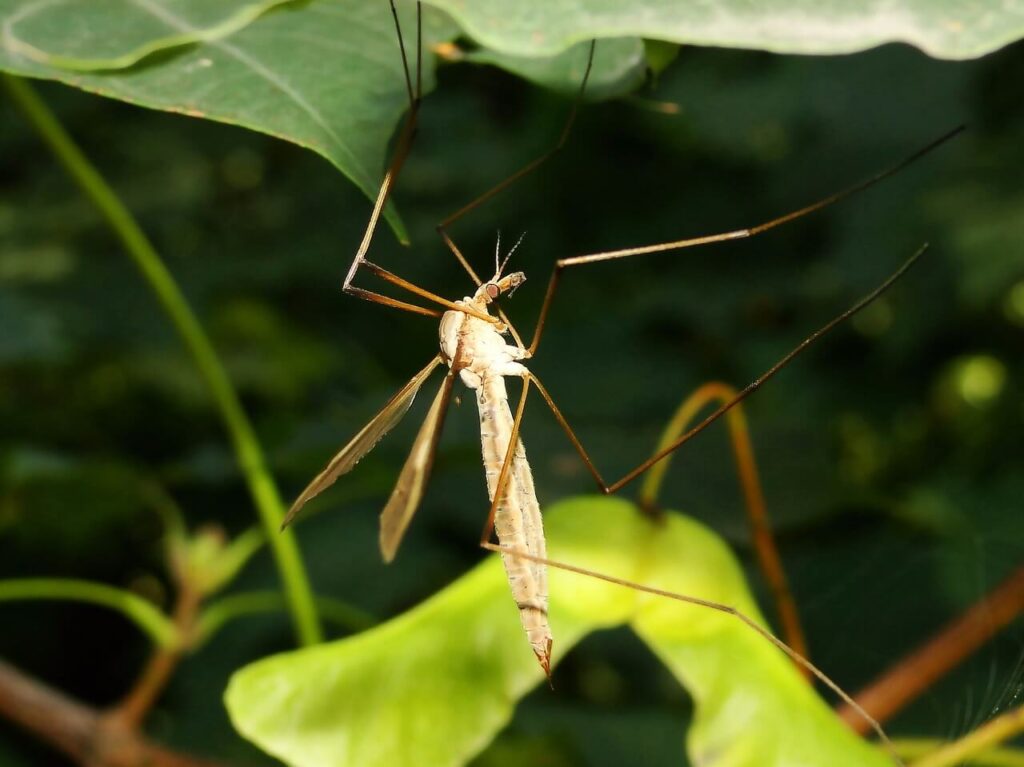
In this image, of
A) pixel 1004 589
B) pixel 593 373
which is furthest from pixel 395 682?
pixel 593 373

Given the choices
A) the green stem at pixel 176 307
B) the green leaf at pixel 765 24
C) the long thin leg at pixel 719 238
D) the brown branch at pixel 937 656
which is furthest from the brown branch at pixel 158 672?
the green leaf at pixel 765 24

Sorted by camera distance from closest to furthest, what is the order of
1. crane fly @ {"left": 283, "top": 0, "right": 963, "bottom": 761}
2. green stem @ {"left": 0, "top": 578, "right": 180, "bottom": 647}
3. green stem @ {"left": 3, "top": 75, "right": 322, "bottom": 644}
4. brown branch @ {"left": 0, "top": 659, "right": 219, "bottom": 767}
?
crane fly @ {"left": 283, "top": 0, "right": 963, "bottom": 761}
green stem @ {"left": 3, "top": 75, "right": 322, "bottom": 644}
brown branch @ {"left": 0, "top": 659, "right": 219, "bottom": 767}
green stem @ {"left": 0, "top": 578, "right": 180, "bottom": 647}

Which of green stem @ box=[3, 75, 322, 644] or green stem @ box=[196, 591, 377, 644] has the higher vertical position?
green stem @ box=[3, 75, 322, 644]

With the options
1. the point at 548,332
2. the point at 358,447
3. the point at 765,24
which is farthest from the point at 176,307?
the point at 548,332

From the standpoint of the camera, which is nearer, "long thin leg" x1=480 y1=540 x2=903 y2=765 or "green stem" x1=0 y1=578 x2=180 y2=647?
"long thin leg" x1=480 y1=540 x2=903 y2=765

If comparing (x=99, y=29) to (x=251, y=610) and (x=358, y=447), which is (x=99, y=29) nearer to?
(x=358, y=447)

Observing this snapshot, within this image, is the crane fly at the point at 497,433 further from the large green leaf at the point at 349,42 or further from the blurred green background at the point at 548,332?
the blurred green background at the point at 548,332

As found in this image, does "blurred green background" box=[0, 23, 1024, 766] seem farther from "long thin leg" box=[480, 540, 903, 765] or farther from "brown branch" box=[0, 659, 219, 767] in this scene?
"long thin leg" box=[480, 540, 903, 765]

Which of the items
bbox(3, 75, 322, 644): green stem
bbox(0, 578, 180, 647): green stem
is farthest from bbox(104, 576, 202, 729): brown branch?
bbox(3, 75, 322, 644): green stem
